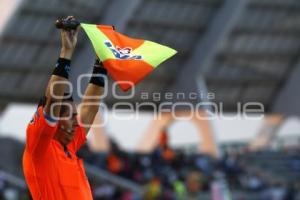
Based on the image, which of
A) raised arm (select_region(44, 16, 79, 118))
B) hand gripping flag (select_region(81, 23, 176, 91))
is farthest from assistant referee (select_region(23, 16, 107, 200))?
hand gripping flag (select_region(81, 23, 176, 91))

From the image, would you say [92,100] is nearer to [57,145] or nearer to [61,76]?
[57,145]

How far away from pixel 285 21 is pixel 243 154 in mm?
6067

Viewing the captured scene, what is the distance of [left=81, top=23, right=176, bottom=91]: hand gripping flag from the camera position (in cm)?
500

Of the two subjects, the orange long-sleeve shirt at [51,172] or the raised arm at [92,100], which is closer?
the orange long-sleeve shirt at [51,172]

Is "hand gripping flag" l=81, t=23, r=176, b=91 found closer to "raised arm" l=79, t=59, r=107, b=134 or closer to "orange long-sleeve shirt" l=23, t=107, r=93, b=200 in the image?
"raised arm" l=79, t=59, r=107, b=134

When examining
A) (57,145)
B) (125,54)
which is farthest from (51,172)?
(125,54)

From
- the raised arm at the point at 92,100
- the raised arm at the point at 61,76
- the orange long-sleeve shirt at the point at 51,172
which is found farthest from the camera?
the raised arm at the point at 92,100

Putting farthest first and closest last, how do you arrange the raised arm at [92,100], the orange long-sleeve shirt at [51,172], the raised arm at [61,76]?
1. the raised arm at [92,100]
2. the orange long-sleeve shirt at [51,172]
3. the raised arm at [61,76]

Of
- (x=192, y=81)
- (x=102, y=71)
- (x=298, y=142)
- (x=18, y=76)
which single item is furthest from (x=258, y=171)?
(x=102, y=71)

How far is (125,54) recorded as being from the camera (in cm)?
530

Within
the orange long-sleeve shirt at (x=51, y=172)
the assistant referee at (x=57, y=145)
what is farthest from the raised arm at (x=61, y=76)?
the orange long-sleeve shirt at (x=51, y=172)

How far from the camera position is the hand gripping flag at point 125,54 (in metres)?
5.00

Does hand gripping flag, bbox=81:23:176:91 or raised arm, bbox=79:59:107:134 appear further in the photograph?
raised arm, bbox=79:59:107:134

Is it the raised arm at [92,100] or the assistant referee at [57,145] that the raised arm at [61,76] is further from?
the raised arm at [92,100]
